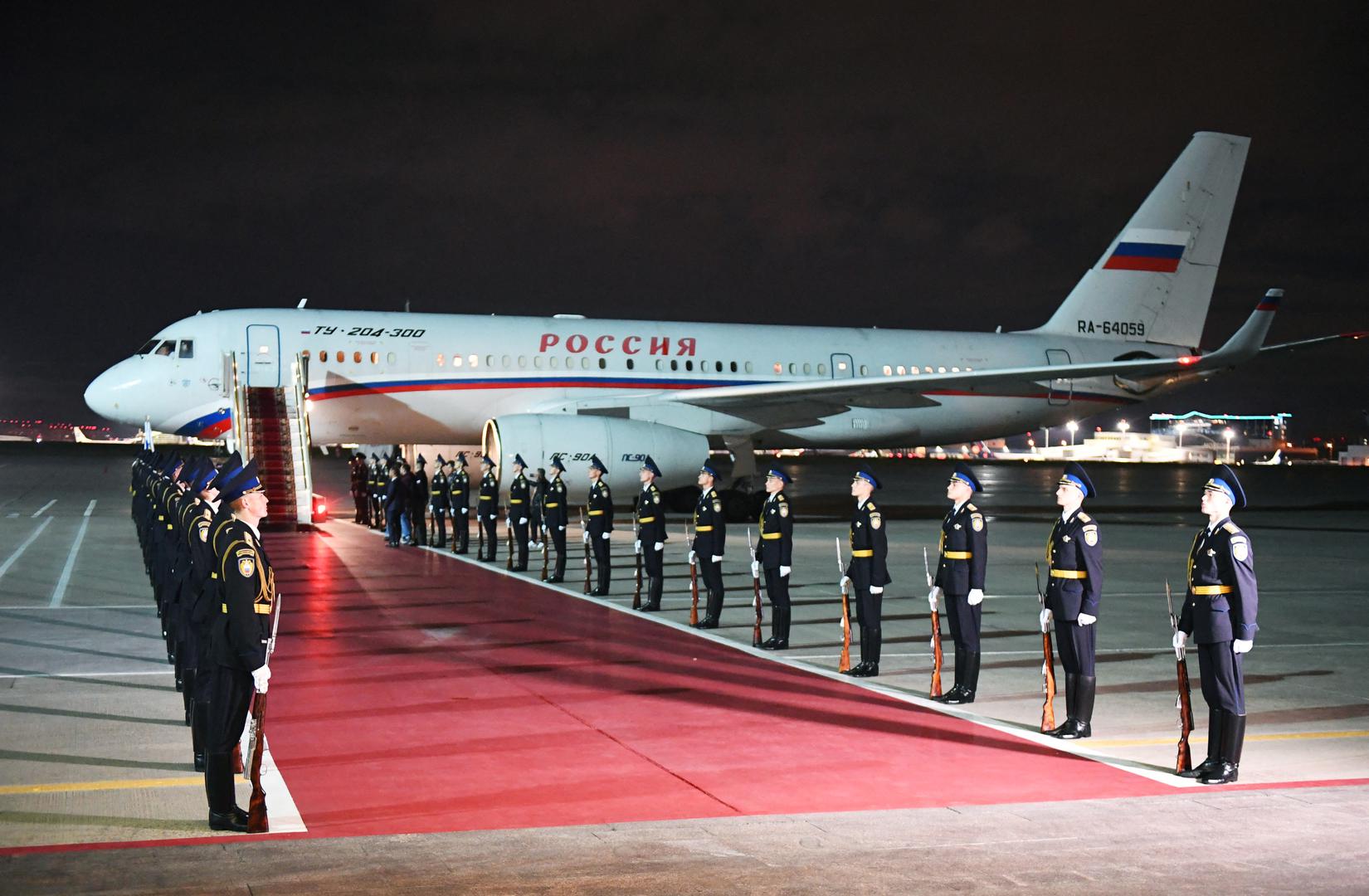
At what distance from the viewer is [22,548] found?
20.3m

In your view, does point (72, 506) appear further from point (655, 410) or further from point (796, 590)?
point (796, 590)

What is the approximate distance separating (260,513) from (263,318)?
60.1 ft

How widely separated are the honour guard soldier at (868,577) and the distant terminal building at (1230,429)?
119 meters

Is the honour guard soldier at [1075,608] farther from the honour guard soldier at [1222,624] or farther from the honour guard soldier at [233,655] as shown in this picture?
the honour guard soldier at [233,655]

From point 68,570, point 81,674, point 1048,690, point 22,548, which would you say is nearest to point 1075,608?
point 1048,690

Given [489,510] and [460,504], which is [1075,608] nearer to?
[489,510]

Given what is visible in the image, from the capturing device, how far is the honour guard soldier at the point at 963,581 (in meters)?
9.38

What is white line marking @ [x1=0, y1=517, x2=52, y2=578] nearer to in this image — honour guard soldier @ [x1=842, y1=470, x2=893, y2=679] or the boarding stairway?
the boarding stairway

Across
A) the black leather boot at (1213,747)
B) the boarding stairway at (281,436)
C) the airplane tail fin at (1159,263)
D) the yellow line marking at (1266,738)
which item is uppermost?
the airplane tail fin at (1159,263)

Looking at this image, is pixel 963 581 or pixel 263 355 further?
pixel 263 355

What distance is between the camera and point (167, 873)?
Result: 17.6ft

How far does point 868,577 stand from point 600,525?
18.4ft

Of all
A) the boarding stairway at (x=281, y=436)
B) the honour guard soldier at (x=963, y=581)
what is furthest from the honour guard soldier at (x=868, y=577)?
the boarding stairway at (x=281, y=436)

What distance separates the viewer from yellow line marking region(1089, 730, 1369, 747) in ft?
26.6
